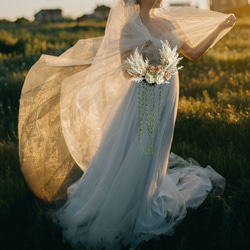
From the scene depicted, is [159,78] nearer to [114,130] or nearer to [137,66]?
[137,66]

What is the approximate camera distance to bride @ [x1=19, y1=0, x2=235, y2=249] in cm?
298

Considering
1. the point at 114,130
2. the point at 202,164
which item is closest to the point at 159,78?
the point at 114,130

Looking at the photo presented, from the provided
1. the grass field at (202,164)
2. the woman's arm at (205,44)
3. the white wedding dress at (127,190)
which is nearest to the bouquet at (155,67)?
the white wedding dress at (127,190)

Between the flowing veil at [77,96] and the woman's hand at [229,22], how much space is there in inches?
1.8

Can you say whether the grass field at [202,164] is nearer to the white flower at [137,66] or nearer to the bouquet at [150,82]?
the bouquet at [150,82]

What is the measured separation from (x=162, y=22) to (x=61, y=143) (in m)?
1.76

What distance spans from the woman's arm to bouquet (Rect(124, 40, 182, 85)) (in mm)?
423

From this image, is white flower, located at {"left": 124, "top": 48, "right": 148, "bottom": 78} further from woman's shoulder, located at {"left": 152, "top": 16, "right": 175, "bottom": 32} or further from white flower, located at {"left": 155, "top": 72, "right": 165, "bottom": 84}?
woman's shoulder, located at {"left": 152, "top": 16, "right": 175, "bottom": 32}

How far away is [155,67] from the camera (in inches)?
111

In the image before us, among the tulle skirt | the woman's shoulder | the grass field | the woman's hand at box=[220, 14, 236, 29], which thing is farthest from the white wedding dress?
the woman's hand at box=[220, 14, 236, 29]

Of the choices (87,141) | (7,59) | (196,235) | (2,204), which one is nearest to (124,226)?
(196,235)

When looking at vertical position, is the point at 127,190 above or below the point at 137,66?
below

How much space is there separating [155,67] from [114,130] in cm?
79

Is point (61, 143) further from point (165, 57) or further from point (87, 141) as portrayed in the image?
point (165, 57)
